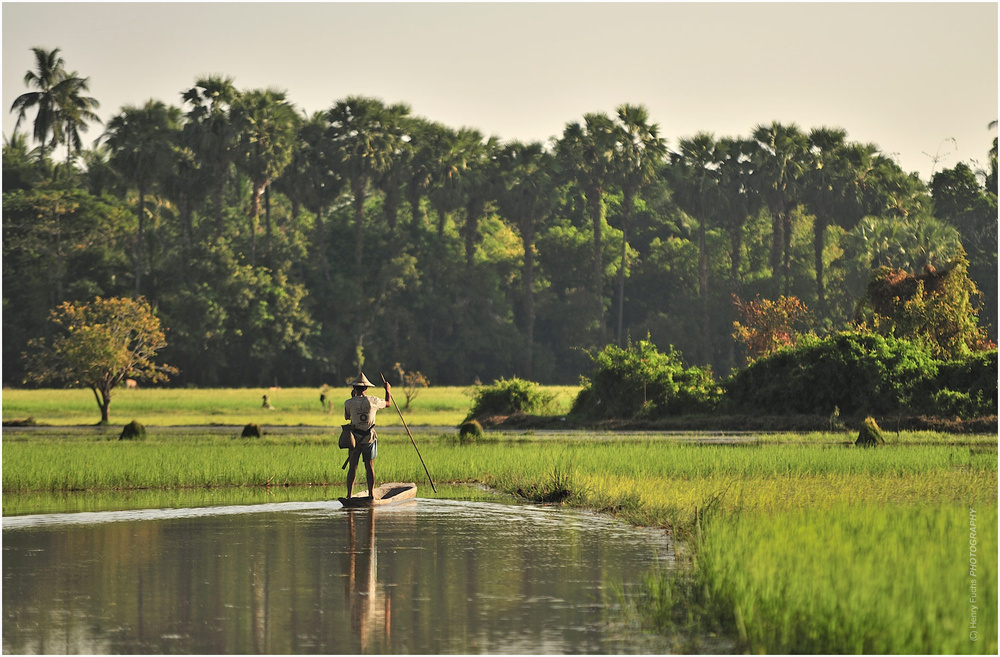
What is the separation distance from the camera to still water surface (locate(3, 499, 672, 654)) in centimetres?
1066

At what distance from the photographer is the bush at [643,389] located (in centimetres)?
4750

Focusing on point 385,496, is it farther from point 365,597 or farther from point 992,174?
point 992,174

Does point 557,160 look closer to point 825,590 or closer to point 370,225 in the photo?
point 370,225

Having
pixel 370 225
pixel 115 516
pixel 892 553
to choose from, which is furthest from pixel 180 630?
pixel 370 225

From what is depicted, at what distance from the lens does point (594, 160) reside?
91.6 metres

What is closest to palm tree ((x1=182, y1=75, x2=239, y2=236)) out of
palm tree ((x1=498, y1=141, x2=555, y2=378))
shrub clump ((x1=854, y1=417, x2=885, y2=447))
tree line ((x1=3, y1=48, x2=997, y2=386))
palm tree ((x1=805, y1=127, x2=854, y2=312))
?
tree line ((x1=3, y1=48, x2=997, y2=386))

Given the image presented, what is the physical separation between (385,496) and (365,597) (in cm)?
922

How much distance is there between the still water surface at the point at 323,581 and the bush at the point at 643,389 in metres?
27.9

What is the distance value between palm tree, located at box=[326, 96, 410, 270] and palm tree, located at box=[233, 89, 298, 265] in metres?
3.61

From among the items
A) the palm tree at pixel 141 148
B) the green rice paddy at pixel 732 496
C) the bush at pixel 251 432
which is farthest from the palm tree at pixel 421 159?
the bush at pixel 251 432

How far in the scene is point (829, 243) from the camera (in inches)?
3991

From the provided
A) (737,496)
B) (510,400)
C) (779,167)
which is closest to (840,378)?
(510,400)

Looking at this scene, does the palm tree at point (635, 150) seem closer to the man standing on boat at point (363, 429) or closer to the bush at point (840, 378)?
the bush at point (840, 378)

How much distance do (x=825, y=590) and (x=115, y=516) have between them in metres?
12.5
